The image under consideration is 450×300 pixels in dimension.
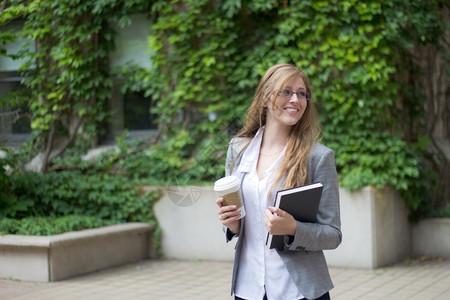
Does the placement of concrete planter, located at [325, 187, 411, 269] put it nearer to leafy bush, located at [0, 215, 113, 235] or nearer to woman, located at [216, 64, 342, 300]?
leafy bush, located at [0, 215, 113, 235]

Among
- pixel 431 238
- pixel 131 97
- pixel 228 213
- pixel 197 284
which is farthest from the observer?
pixel 131 97

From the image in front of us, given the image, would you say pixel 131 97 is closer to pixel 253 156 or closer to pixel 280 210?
pixel 253 156

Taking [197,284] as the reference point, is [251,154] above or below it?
above

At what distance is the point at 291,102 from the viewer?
9.32ft

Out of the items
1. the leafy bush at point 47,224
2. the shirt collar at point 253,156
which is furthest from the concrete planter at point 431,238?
the shirt collar at point 253,156

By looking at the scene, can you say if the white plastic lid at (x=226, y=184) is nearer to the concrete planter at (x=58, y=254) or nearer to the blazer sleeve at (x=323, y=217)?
the blazer sleeve at (x=323, y=217)

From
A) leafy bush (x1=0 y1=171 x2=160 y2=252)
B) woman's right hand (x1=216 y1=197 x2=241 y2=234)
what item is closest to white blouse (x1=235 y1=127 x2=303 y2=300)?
woman's right hand (x1=216 y1=197 x2=241 y2=234)

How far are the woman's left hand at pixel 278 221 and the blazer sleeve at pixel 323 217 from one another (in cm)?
4

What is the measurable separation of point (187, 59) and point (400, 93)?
2764 millimetres

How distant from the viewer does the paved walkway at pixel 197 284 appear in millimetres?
6121

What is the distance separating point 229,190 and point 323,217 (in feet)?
1.39

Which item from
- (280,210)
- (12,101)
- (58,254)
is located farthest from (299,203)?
(12,101)

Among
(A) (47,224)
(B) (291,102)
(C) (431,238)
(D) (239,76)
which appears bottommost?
(C) (431,238)

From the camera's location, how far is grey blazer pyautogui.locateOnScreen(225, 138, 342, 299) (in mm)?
2646
